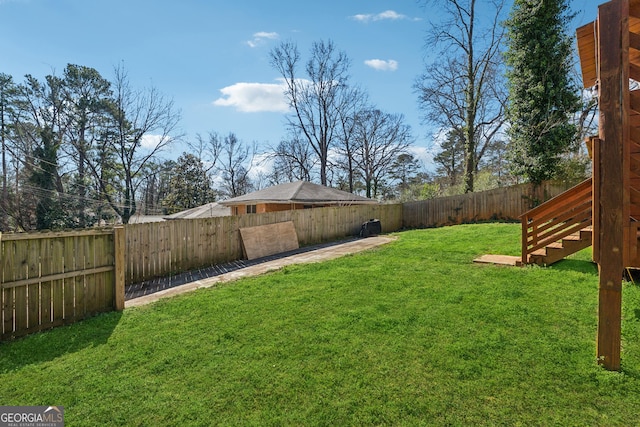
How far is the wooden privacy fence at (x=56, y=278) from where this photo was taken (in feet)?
11.6

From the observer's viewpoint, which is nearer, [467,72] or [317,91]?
[467,72]

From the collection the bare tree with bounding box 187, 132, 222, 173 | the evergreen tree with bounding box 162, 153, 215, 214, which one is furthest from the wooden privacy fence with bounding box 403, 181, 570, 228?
the bare tree with bounding box 187, 132, 222, 173

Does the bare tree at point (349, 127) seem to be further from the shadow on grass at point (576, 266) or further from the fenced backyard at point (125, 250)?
the shadow on grass at point (576, 266)

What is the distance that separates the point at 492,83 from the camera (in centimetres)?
1939

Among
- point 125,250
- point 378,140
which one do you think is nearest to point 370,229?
point 125,250

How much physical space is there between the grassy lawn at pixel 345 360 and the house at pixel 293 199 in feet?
31.0

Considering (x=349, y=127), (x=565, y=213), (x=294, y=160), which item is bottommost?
(x=565, y=213)

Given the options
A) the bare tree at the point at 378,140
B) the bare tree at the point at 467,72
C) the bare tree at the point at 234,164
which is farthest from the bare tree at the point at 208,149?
the bare tree at the point at 467,72

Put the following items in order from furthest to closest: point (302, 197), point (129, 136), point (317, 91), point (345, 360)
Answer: point (317, 91), point (129, 136), point (302, 197), point (345, 360)

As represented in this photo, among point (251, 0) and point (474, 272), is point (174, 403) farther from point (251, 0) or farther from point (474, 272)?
point (251, 0)

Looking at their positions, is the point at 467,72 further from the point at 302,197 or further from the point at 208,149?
the point at 208,149

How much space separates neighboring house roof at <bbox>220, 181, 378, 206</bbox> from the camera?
1425 centimetres

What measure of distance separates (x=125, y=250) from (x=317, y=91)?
23046 millimetres

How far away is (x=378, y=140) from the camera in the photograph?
1152 inches
